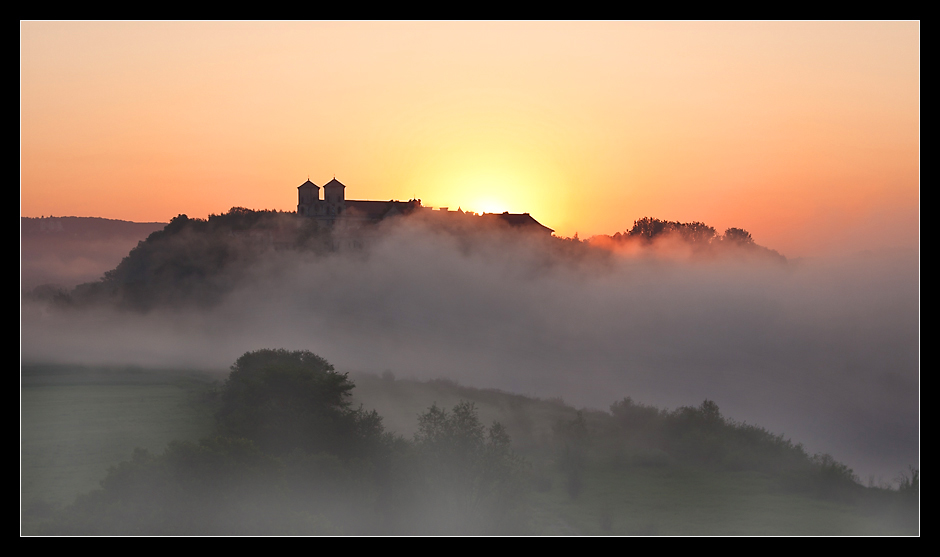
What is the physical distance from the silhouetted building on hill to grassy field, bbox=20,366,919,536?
18783 millimetres

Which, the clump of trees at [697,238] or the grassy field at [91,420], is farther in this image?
the clump of trees at [697,238]

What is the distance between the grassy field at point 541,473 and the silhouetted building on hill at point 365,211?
18.8 metres

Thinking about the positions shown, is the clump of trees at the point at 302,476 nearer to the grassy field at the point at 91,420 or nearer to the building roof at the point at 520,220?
the grassy field at the point at 91,420

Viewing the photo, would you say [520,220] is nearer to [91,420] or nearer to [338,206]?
[338,206]

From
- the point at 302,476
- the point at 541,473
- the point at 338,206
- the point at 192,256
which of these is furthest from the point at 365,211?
the point at 302,476

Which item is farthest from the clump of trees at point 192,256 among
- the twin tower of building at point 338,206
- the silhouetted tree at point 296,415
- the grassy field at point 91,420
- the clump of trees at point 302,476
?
the silhouetted tree at point 296,415

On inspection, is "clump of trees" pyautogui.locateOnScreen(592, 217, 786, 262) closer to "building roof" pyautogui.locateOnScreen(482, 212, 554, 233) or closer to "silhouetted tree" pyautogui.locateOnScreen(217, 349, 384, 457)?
"building roof" pyautogui.locateOnScreen(482, 212, 554, 233)

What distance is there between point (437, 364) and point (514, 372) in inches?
469

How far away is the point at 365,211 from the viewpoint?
84.1m

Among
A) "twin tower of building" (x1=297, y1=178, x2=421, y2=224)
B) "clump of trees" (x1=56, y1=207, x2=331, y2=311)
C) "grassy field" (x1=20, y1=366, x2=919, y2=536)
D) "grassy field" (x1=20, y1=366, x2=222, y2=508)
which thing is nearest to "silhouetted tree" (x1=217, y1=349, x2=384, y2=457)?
"grassy field" (x1=20, y1=366, x2=222, y2=508)

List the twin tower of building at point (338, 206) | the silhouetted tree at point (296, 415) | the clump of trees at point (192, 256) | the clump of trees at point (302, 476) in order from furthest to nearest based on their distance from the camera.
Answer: the clump of trees at point (192, 256) → the twin tower of building at point (338, 206) → the silhouetted tree at point (296, 415) → the clump of trees at point (302, 476)

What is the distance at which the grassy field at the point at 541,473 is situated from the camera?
192ft

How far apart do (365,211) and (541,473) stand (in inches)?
1223

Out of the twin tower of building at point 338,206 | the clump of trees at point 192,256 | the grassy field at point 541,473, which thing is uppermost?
the twin tower of building at point 338,206
